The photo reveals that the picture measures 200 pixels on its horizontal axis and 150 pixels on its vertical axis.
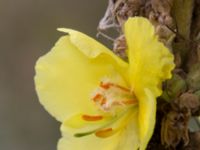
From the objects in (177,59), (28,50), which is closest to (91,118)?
(177,59)

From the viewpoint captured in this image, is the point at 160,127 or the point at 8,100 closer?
the point at 160,127

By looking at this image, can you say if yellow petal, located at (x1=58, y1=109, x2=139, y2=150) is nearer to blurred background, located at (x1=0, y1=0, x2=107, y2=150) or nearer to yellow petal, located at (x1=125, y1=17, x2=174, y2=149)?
yellow petal, located at (x1=125, y1=17, x2=174, y2=149)

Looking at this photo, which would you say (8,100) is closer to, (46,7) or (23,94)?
(23,94)

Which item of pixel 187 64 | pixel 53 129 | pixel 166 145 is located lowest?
pixel 53 129

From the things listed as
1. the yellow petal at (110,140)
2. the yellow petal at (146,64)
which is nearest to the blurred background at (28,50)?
the yellow petal at (110,140)

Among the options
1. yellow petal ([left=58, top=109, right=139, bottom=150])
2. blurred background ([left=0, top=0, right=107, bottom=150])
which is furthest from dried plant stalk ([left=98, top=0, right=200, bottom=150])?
blurred background ([left=0, top=0, right=107, bottom=150])

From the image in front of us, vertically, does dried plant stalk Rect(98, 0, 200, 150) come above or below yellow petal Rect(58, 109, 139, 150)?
above

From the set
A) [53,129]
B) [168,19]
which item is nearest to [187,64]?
[168,19]
